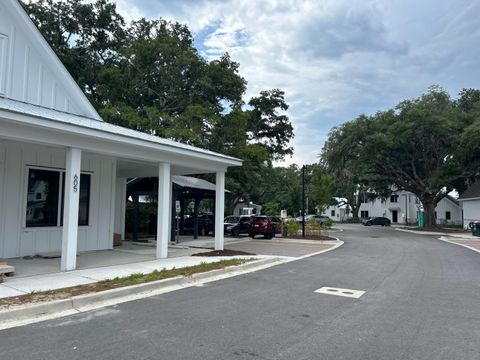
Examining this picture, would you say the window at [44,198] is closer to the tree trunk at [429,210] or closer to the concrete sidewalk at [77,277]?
the concrete sidewalk at [77,277]

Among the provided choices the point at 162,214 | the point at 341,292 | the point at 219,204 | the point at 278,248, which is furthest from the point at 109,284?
the point at 278,248

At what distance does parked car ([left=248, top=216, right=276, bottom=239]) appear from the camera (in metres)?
24.7

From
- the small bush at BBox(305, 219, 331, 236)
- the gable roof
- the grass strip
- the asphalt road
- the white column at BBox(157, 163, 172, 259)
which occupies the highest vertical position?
the gable roof

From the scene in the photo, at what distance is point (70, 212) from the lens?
9695 millimetres

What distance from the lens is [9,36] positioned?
1252 centimetres

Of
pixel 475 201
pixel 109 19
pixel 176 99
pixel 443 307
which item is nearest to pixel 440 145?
pixel 475 201

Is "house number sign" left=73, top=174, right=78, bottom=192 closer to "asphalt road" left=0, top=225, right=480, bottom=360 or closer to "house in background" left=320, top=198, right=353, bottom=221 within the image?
"asphalt road" left=0, top=225, right=480, bottom=360

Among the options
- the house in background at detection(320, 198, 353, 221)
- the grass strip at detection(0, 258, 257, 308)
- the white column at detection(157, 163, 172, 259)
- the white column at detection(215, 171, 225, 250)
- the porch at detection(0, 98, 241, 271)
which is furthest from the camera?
the house in background at detection(320, 198, 353, 221)

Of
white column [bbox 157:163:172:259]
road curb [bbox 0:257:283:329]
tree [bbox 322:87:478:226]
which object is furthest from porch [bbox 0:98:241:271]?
tree [bbox 322:87:478:226]

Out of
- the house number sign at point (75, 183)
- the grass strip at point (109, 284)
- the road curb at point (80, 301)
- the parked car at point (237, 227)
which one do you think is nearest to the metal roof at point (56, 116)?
the house number sign at point (75, 183)

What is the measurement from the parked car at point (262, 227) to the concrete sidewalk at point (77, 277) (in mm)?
12855

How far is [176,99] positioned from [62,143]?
17.5 metres

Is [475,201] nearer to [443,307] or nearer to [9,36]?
[443,307]

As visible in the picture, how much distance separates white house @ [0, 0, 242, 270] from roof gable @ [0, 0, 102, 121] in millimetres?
30
